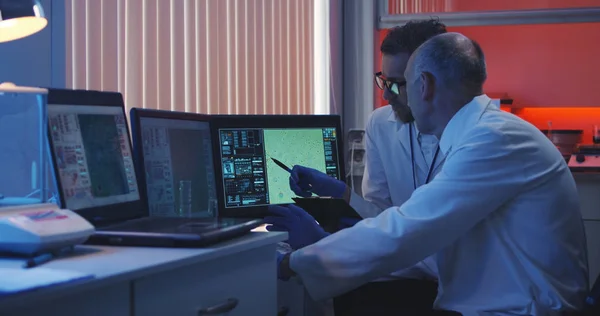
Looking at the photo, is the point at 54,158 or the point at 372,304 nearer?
the point at 54,158

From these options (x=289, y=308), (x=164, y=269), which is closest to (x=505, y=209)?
(x=289, y=308)

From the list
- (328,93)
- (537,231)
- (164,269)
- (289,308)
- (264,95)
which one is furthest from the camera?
(328,93)

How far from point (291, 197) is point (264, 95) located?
0.77 meters

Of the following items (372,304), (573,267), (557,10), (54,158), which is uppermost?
(557,10)

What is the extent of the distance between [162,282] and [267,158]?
1117 mm

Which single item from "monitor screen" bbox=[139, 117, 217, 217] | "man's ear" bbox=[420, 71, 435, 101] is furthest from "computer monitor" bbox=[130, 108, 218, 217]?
"man's ear" bbox=[420, 71, 435, 101]

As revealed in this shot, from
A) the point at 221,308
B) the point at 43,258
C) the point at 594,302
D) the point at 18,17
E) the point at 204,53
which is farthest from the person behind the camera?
the point at 204,53

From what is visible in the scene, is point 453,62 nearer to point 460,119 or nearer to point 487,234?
point 460,119

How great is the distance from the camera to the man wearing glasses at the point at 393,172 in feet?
7.05

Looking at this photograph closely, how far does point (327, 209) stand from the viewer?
2.20 meters

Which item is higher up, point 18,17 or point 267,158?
point 18,17

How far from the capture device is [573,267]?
1769 millimetres

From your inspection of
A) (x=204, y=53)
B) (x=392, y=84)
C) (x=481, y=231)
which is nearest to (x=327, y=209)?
(x=392, y=84)

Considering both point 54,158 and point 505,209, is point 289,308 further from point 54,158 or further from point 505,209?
point 54,158
